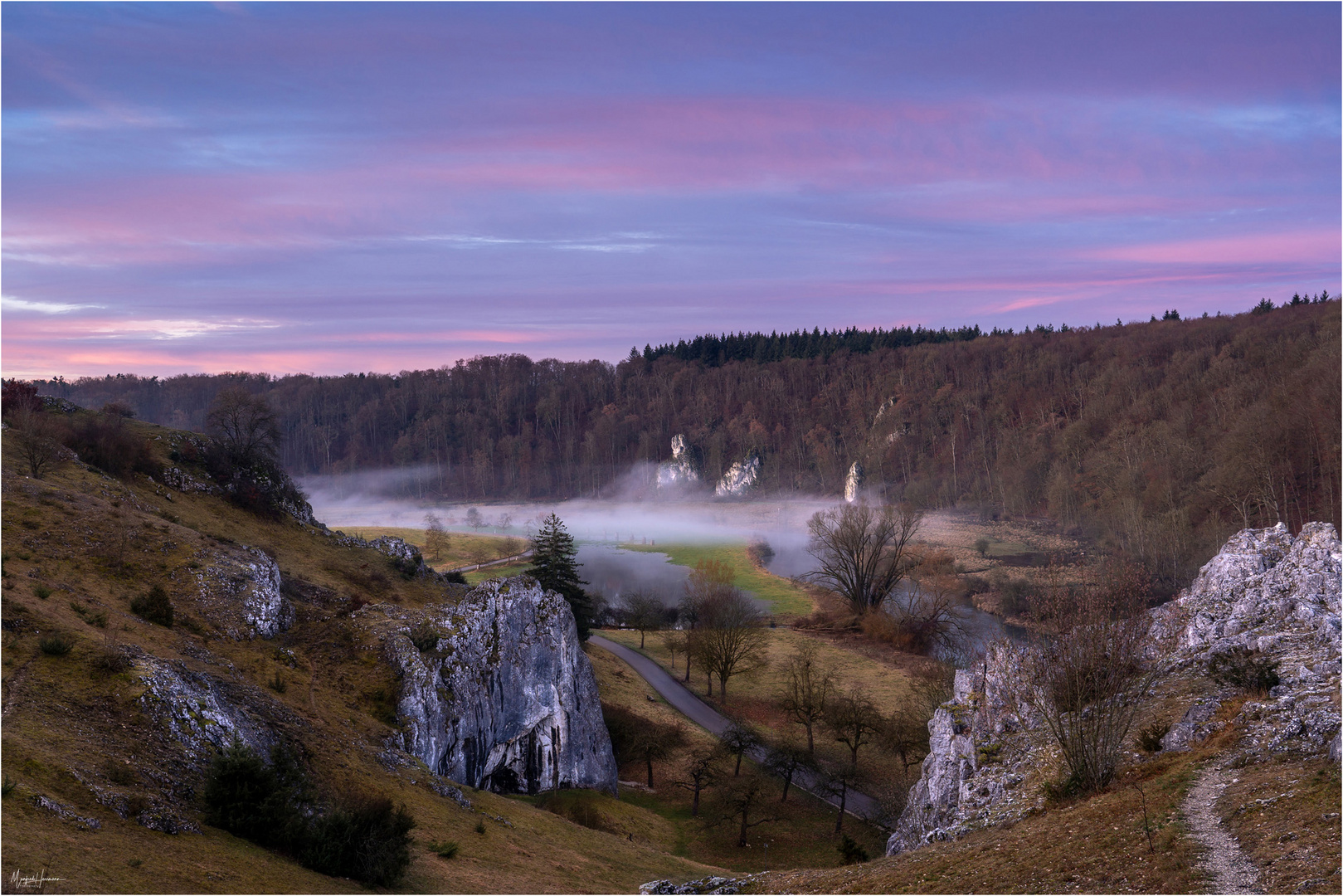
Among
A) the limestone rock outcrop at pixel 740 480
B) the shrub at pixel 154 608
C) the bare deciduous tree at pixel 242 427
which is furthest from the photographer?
the limestone rock outcrop at pixel 740 480

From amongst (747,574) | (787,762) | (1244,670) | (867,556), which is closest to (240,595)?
(787,762)

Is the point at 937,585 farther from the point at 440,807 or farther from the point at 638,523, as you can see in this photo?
the point at 638,523

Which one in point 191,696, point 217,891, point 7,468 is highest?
point 7,468

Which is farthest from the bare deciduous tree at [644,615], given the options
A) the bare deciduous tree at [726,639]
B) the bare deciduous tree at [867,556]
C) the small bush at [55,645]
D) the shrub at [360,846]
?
the small bush at [55,645]

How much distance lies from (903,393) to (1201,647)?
6608 inches

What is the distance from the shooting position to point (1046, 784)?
812 inches

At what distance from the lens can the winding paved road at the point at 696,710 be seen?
42.0 meters

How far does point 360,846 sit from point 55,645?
9310mm

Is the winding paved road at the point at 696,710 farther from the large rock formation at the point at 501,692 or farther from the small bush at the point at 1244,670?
the small bush at the point at 1244,670

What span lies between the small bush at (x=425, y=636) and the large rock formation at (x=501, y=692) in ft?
0.14

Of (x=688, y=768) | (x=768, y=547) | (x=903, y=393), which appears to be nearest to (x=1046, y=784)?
(x=688, y=768)

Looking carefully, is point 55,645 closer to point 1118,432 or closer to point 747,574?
point 747,574

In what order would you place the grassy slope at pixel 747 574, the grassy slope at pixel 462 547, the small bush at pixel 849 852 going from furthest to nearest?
the grassy slope at pixel 462 547
the grassy slope at pixel 747 574
the small bush at pixel 849 852

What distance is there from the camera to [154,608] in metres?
26.0
